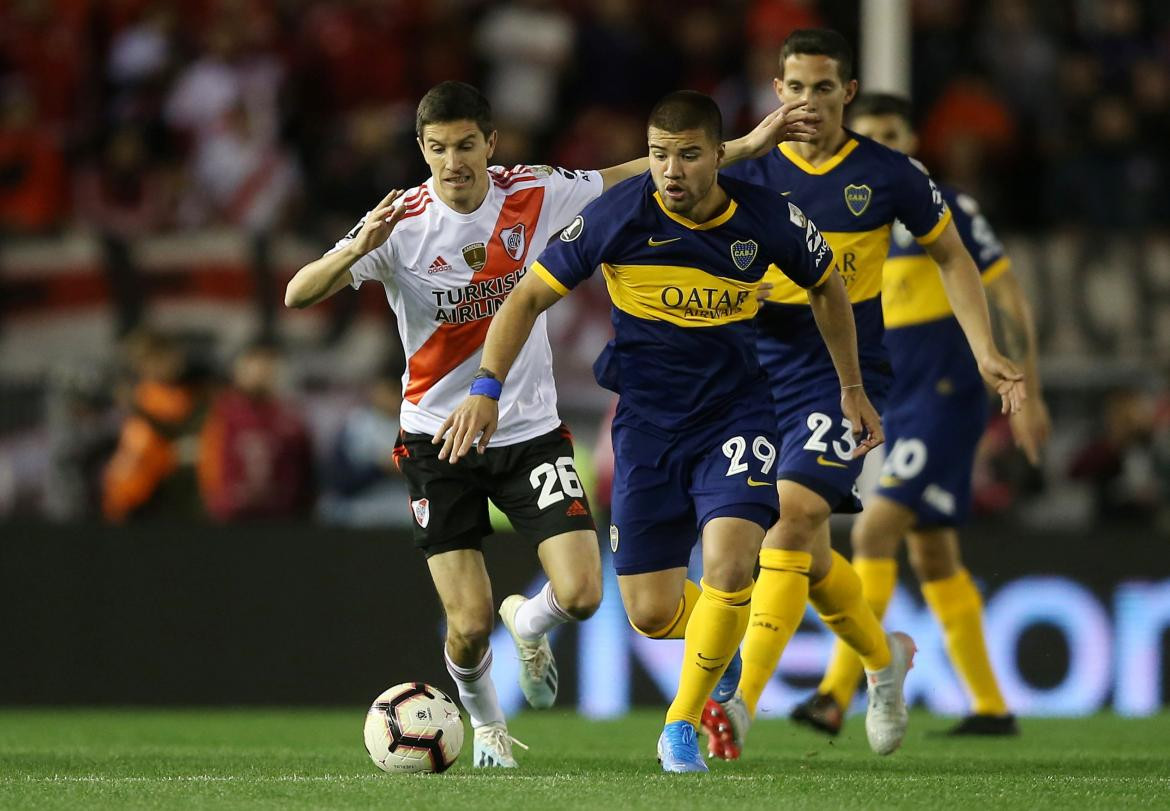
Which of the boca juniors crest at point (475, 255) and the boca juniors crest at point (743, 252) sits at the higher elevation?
the boca juniors crest at point (475, 255)

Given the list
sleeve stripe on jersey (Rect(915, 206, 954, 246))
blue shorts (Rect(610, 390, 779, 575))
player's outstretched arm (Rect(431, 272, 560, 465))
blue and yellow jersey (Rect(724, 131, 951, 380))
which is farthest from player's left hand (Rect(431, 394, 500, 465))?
sleeve stripe on jersey (Rect(915, 206, 954, 246))

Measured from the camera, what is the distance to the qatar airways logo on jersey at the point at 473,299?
23.1 ft

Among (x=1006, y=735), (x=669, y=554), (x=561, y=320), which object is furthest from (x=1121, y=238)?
(x=669, y=554)

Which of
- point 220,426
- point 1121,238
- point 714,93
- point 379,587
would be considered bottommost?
point 379,587

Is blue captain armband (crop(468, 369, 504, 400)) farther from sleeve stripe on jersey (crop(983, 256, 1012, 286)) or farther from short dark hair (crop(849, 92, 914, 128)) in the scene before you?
sleeve stripe on jersey (crop(983, 256, 1012, 286))

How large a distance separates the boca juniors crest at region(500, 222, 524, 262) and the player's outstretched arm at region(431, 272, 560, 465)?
1.72 feet

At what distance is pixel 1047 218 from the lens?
14055 millimetres

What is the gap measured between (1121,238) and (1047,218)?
0.83 m

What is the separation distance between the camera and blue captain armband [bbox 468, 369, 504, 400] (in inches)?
253

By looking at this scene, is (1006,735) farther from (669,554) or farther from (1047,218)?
(1047,218)

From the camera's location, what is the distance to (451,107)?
680cm

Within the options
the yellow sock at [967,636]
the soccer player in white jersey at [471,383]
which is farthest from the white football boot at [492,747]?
the yellow sock at [967,636]

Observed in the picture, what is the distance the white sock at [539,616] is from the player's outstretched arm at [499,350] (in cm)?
96

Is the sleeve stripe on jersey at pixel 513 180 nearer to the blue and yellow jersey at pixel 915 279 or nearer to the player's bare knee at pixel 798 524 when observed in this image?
the player's bare knee at pixel 798 524
